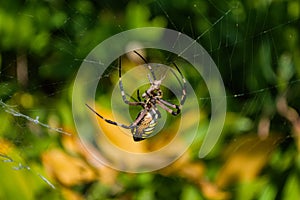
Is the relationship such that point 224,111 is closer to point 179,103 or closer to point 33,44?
point 179,103

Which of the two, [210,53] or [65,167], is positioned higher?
[210,53]

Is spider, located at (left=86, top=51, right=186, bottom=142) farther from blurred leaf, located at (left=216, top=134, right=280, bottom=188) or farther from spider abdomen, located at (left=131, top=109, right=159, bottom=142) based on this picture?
blurred leaf, located at (left=216, top=134, right=280, bottom=188)

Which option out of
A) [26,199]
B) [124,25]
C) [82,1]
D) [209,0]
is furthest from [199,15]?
[26,199]

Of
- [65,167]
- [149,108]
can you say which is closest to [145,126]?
[149,108]

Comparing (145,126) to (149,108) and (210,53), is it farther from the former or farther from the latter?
(210,53)

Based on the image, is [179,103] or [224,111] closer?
[224,111]

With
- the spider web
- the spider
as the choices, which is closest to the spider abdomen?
the spider
